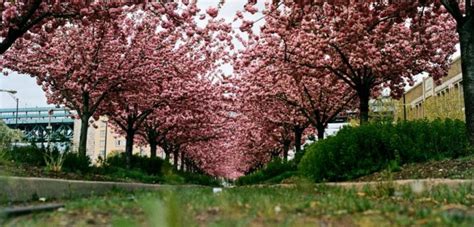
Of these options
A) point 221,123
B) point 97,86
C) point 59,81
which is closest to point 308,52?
point 97,86

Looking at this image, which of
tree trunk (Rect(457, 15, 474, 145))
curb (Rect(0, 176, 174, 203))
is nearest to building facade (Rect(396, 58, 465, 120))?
tree trunk (Rect(457, 15, 474, 145))

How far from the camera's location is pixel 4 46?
1148cm

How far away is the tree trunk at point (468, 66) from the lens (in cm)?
1193

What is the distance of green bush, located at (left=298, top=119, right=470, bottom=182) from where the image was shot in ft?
39.0

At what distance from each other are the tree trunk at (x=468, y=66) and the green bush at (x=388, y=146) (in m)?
0.35

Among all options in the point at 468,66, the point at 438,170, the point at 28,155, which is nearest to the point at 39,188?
the point at 438,170

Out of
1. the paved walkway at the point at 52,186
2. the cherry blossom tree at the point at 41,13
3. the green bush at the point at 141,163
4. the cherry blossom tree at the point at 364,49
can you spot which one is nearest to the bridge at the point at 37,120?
the green bush at the point at 141,163

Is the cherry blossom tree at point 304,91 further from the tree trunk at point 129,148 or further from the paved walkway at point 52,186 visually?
the paved walkway at point 52,186

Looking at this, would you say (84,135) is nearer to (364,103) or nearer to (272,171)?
(272,171)

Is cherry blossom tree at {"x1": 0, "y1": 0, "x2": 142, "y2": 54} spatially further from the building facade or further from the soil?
the building facade

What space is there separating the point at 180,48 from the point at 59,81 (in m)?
6.22

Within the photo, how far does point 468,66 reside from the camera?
12133 millimetres


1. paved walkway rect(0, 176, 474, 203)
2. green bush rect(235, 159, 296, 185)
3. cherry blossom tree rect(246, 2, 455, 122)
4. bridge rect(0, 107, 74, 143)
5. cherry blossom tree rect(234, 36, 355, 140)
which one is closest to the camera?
paved walkway rect(0, 176, 474, 203)

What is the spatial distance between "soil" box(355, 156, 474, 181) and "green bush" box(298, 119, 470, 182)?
85 cm
